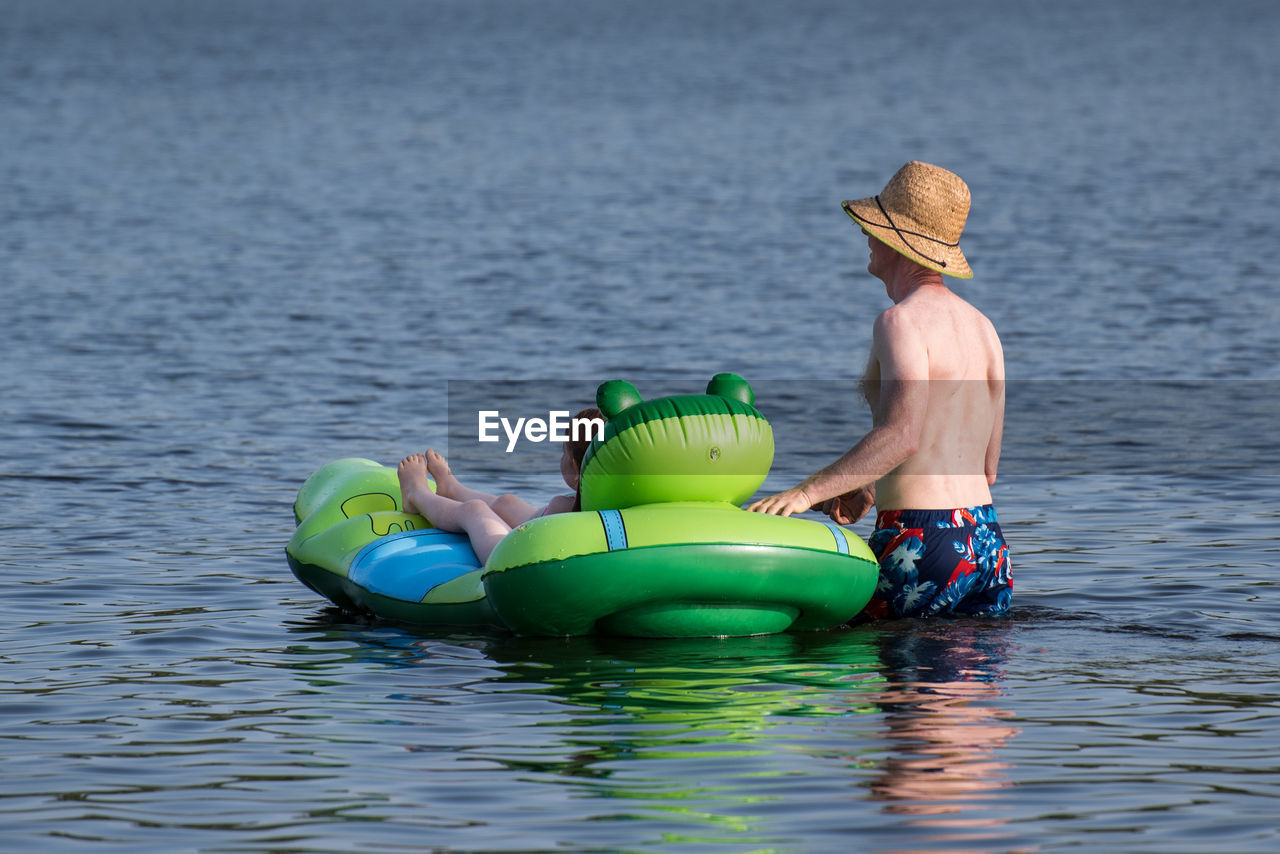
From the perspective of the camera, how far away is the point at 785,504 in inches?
271

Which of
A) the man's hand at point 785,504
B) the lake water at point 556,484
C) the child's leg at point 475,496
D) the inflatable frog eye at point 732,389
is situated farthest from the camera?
the child's leg at point 475,496

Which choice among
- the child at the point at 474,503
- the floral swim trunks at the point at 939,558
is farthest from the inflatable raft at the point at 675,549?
the child at the point at 474,503

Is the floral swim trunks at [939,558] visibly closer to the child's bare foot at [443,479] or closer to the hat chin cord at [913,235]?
the hat chin cord at [913,235]

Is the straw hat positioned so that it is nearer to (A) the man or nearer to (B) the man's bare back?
(A) the man

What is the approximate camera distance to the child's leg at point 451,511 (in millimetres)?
7738

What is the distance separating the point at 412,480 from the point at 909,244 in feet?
8.70

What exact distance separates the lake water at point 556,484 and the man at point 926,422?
0.31 m

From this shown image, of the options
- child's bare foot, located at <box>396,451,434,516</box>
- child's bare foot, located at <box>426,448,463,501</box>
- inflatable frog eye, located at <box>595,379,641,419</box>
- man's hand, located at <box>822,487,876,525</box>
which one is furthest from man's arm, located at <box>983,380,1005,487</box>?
child's bare foot, located at <box>396,451,434,516</box>

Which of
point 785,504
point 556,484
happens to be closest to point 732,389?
point 785,504

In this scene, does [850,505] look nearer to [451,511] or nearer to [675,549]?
[675,549]

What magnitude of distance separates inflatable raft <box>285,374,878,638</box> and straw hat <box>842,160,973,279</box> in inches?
31.4

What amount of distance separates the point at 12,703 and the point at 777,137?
38.4 metres

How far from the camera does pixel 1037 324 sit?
19141 mm

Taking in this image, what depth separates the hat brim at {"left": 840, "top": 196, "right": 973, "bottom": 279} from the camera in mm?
6879
